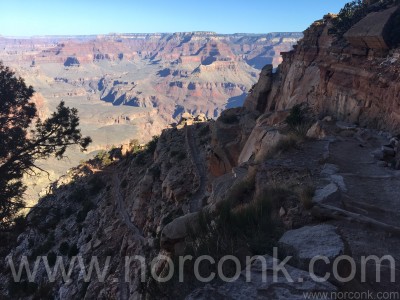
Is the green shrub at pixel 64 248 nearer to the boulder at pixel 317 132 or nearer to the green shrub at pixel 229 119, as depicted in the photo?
the green shrub at pixel 229 119

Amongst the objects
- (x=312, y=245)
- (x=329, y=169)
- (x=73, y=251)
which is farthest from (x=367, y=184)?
(x=73, y=251)

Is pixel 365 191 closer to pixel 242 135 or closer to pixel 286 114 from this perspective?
pixel 286 114

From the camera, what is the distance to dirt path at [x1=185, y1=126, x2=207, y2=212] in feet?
79.4

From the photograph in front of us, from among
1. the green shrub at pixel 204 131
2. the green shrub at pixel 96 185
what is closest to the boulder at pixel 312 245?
the green shrub at pixel 204 131

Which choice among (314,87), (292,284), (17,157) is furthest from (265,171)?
(314,87)

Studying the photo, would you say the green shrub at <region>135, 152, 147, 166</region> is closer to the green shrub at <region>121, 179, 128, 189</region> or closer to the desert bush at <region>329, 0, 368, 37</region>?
the green shrub at <region>121, 179, 128, 189</region>

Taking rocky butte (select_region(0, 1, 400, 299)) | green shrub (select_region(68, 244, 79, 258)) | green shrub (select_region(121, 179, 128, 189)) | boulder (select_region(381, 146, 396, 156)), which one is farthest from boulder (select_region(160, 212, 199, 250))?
green shrub (select_region(121, 179, 128, 189))

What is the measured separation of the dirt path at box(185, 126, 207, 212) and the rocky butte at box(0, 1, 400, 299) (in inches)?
7.8

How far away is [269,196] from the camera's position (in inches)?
371

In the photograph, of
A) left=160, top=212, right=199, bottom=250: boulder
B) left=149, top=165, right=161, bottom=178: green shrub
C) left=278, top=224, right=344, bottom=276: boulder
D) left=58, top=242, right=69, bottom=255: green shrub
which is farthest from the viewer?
left=149, top=165, right=161, bottom=178: green shrub

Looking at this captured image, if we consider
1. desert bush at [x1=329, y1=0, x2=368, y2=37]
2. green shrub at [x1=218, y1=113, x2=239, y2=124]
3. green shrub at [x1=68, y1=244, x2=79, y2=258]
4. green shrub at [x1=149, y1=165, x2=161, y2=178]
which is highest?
desert bush at [x1=329, y1=0, x2=368, y2=37]

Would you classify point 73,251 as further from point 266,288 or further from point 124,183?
point 266,288

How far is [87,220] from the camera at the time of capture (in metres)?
33.0

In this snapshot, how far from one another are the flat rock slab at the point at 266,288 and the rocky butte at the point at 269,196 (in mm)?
24
